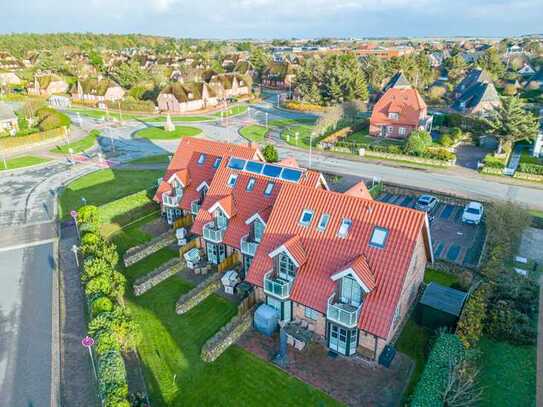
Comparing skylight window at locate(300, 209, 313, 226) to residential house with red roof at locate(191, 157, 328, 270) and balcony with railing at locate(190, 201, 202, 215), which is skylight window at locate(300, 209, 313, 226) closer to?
residential house with red roof at locate(191, 157, 328, 270)

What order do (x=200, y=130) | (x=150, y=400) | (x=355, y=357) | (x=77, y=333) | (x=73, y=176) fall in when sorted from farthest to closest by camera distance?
(x=200, y=130), (x=73, y=176), (x=77, y=333), (x=355, y=357), (x=150, y=400)

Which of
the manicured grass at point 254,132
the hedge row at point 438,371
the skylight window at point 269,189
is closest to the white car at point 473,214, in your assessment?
the hedge row at point 438,371

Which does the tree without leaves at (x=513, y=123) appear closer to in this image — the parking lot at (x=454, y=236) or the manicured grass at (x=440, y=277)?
the parking lot at (x=454, y=236)

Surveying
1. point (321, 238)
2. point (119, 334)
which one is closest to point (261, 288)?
point (321, 238)

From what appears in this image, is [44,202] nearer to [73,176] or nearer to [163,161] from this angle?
[73,176]

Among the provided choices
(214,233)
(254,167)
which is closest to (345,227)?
(214,233)

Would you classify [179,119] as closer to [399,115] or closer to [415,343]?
[399,115]

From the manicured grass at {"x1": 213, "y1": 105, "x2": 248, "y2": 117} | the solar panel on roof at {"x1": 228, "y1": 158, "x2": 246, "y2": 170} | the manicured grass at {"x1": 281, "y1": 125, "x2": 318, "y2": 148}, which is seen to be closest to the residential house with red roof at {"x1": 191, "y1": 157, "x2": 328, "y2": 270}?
the solar panel on roof at {"x1": 228, "y1": 158, "x2": 246, "y2": 170}
